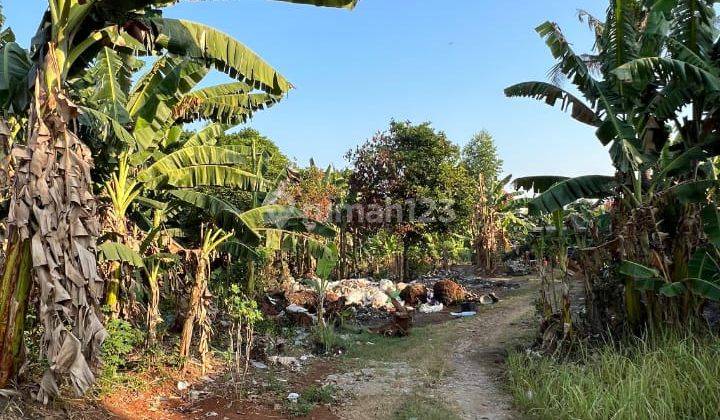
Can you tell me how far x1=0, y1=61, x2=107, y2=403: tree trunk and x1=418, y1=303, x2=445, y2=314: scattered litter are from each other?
379 inches

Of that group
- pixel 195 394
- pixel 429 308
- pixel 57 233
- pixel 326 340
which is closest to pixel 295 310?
pixel 326 340

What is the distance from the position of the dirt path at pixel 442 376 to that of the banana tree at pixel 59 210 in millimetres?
2859

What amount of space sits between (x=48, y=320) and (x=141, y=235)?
351 cm

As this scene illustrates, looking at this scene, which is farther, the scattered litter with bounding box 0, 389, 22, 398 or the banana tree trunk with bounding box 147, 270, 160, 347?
the banana tree trunk with bounding box 147, 270, 160, 347

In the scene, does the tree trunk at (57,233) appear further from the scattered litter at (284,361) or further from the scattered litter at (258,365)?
the scattered litter at (284,361)

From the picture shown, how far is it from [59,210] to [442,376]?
5300 mm

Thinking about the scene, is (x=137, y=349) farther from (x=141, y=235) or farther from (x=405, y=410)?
(x=405, y=410)

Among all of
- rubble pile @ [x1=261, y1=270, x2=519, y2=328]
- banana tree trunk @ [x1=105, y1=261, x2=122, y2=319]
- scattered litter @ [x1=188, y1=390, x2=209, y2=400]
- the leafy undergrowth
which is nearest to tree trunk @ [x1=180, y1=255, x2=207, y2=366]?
scattered litter @ [x1=188, y1=390, x2=209, y2=400]

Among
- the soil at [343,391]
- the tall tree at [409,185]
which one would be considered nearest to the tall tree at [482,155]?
the tall tree at [409,185]

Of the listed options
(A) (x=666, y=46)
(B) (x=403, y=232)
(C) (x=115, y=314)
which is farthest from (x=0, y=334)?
(B) (x=403, y=232)

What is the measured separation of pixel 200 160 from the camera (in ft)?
25.6

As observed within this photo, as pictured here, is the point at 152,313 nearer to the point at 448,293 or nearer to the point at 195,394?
the point at 195,394

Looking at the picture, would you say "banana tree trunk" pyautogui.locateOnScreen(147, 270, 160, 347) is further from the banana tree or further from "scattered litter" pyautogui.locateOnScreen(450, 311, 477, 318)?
"scattered litter" pyautogui.locateOnScreen(450, 311, 477, 318)

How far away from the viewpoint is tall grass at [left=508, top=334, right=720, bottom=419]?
14.5ft
